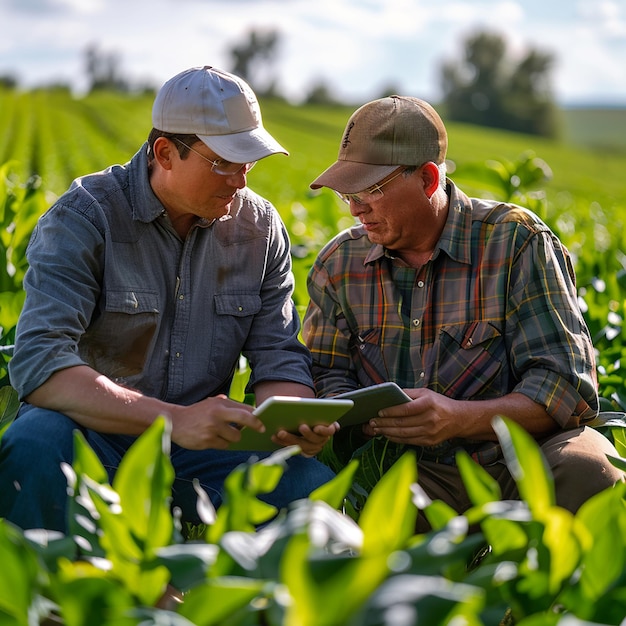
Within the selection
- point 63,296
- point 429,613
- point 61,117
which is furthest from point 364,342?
point 61,117

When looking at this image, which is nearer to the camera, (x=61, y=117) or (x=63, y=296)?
(x=63, y=296)

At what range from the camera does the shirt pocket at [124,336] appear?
289cm

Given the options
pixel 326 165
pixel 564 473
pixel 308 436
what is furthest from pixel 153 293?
pixel 326 165

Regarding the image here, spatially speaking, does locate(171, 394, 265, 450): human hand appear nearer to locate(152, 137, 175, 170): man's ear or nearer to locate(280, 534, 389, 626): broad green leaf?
locate(152, 137, 175, 170): man's ear

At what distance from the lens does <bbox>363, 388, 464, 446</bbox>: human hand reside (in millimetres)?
2756

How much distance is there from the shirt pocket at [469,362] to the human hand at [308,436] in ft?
1.54

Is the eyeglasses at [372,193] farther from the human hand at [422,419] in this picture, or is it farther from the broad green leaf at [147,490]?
the broad green leaf at [147,490]

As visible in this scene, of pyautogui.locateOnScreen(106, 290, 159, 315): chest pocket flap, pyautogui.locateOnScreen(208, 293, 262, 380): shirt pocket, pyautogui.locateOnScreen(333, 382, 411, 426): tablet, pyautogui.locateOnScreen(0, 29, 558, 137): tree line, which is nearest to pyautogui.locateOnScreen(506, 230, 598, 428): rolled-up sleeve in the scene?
pyautogui.locateOnScreen(333, 382, 411, 426): tablet

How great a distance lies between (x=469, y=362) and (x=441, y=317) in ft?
0.53

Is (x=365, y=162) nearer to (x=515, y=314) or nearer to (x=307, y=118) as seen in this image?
(x=515, y=314)

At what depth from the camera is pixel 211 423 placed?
250cm

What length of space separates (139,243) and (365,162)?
2.28ft

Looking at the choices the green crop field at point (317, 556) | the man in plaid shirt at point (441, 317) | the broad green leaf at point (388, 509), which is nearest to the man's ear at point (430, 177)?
the man in plaid shirt at point (441, 317)

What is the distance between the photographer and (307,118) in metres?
56.1
